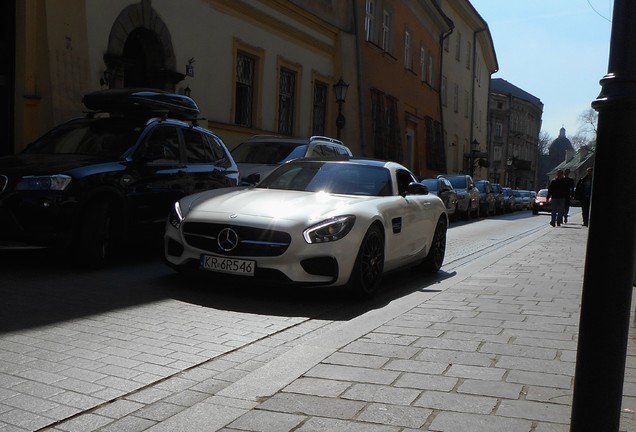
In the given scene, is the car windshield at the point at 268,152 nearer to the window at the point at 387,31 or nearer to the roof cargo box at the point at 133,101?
the roof cargo box at the point at 133,101

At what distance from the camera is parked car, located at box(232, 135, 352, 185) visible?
1330 cm

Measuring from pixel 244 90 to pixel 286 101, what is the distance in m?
2.73

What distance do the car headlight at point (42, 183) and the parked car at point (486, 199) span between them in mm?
23570

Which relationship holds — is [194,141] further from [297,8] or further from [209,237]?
[297,8]

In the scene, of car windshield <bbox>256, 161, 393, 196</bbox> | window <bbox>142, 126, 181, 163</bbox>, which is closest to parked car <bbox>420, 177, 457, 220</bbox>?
window <bbox>142, 126, 181, 163</bbox>

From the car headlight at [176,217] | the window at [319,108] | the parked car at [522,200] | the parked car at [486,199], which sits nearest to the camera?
the car headlight at [176,217]

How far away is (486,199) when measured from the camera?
98.2ft

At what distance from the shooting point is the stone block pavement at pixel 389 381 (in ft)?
10.9

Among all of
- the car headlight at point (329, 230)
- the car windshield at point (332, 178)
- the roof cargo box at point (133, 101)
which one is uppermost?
the roof cargo box at point (133, 101)

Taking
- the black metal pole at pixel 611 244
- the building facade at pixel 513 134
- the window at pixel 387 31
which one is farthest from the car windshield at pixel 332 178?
the building facade at pixel 513 134

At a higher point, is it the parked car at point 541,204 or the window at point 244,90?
the window at point 244,90

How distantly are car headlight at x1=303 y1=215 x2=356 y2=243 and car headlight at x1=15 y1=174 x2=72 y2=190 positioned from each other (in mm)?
2645

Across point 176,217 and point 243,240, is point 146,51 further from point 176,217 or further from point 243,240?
point 243,240

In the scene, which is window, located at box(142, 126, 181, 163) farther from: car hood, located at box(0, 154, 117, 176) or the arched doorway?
the arched doorway
